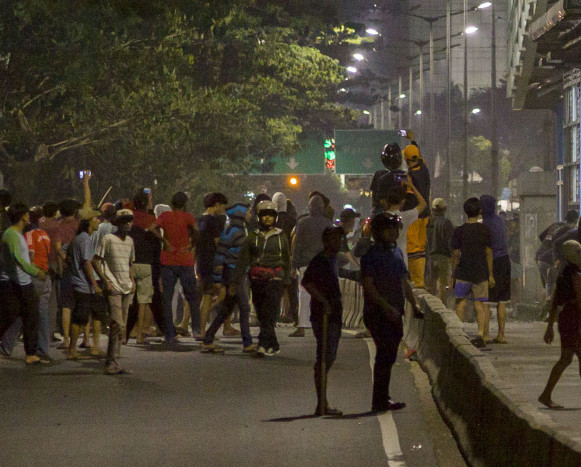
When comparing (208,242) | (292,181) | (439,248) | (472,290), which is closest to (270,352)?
(208,242)

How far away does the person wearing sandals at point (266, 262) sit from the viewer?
1460 centimetres

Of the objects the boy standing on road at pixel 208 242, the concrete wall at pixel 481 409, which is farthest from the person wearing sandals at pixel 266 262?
the boy standing on road at pixel 208 242

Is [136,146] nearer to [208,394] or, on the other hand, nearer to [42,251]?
[42,251]

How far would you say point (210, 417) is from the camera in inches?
414

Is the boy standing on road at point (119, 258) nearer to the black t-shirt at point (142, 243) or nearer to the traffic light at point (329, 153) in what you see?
the black t-shirt at point (142, 243)

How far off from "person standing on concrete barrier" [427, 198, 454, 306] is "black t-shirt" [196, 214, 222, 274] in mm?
3126

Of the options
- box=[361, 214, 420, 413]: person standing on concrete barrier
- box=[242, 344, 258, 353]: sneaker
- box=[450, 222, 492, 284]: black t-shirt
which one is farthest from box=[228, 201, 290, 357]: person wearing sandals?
box=[361, 214, 420, 413]: person standing on concrete barrier

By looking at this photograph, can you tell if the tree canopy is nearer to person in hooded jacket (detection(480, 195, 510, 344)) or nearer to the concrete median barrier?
person in hooded jacket (detection(480, 195, 510, 344))

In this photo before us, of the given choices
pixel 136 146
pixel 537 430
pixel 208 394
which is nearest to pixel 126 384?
pixel 208 394

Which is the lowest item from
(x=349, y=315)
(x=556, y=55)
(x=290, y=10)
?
(x=349, y=315)

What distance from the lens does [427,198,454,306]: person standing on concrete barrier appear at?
60.7ft

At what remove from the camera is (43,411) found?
1090 cm

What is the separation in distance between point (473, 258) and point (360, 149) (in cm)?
4445

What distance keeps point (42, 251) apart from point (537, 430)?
9.14 m
